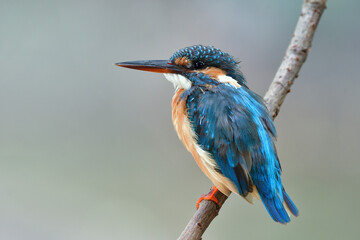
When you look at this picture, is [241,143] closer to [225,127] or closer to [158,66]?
[225,127]

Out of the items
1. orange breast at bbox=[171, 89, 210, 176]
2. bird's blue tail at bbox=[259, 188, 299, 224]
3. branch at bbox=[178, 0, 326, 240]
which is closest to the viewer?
bird's blue tail at bbox=[259, 188, 299, 224]

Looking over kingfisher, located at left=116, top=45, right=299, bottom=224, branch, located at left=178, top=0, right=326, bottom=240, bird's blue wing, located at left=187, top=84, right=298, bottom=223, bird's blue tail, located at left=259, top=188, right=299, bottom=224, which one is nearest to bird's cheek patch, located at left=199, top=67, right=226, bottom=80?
kingfisher, located at left=116, top=45, right=299, bottom=224

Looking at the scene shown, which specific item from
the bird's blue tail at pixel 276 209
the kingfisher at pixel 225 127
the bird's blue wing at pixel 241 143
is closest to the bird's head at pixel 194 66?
the kingfisher at pixel 225 127

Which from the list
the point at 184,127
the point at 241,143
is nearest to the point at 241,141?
the point at 241,143

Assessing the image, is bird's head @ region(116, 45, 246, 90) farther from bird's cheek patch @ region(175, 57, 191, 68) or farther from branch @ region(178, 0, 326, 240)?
branch @ region(178, 0, 326, 240)

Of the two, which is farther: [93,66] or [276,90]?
[93,66]

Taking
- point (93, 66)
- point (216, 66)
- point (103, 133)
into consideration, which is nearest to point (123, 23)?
point (93, 66)

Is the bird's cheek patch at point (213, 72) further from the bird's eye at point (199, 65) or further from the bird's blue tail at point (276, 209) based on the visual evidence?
the bird's blue tail at point (276, 209)

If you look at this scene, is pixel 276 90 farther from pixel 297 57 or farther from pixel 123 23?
pixel 123 23
